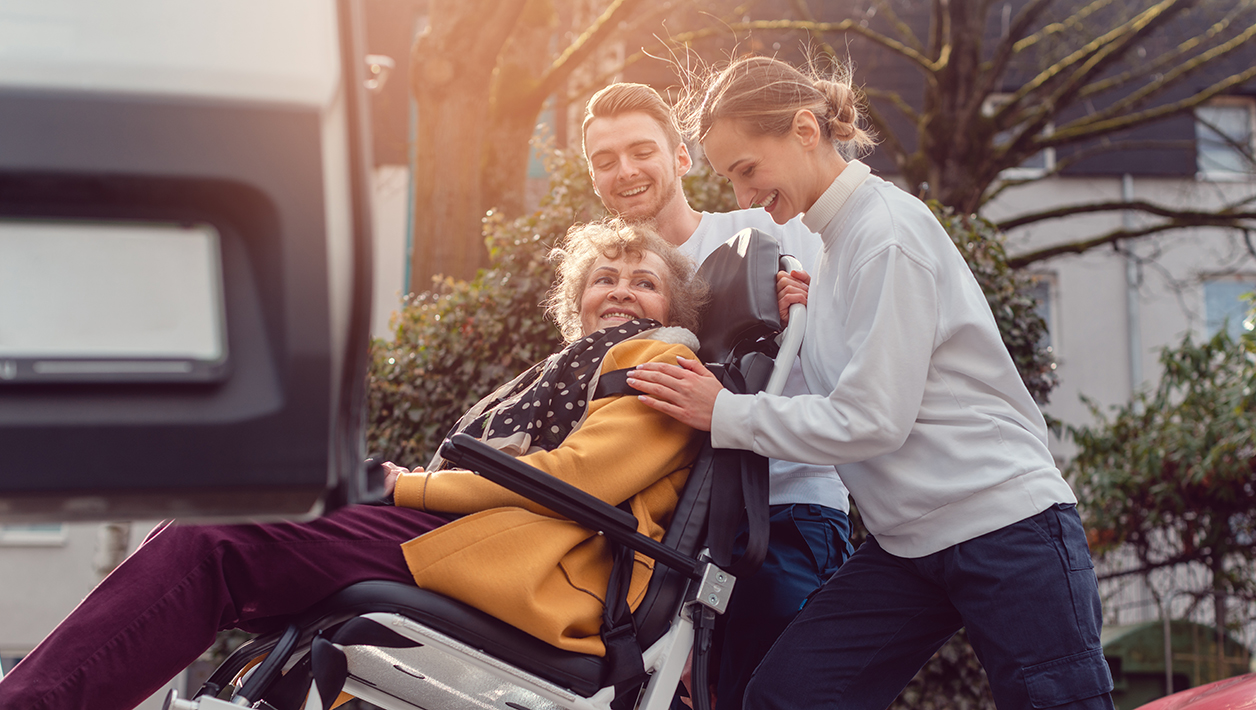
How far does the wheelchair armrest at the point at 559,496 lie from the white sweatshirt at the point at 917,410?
0.87ft

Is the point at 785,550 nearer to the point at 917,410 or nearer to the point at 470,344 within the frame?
the point at 917,410

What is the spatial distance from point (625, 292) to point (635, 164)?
0.65m

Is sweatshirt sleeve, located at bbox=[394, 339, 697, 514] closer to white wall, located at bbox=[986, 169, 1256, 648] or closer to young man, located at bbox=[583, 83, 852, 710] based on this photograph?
young man, located at bbox=[583, 83, 852, 710]

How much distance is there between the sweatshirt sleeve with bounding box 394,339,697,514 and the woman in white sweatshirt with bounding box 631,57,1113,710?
0.07m

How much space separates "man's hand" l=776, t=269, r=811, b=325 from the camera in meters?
2.35

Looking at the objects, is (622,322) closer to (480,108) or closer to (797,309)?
(797,309)

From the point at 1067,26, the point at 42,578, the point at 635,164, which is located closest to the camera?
the point at 635,164

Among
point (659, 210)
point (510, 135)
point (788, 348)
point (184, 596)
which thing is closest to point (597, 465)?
point (788, 348)

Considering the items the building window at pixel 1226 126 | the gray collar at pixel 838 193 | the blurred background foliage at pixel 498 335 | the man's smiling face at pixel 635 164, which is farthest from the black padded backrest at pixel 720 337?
the building window at pixel 1226 126

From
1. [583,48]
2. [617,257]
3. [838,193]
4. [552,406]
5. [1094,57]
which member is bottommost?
[552,406]

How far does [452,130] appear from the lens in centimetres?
654

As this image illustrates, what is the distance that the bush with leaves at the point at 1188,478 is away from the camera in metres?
6.22

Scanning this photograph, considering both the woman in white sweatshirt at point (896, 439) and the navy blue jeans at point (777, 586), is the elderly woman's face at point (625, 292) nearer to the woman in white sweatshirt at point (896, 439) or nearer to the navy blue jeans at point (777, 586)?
the woman in white sweatshirt at point (896, 439)

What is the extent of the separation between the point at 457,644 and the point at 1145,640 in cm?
598
